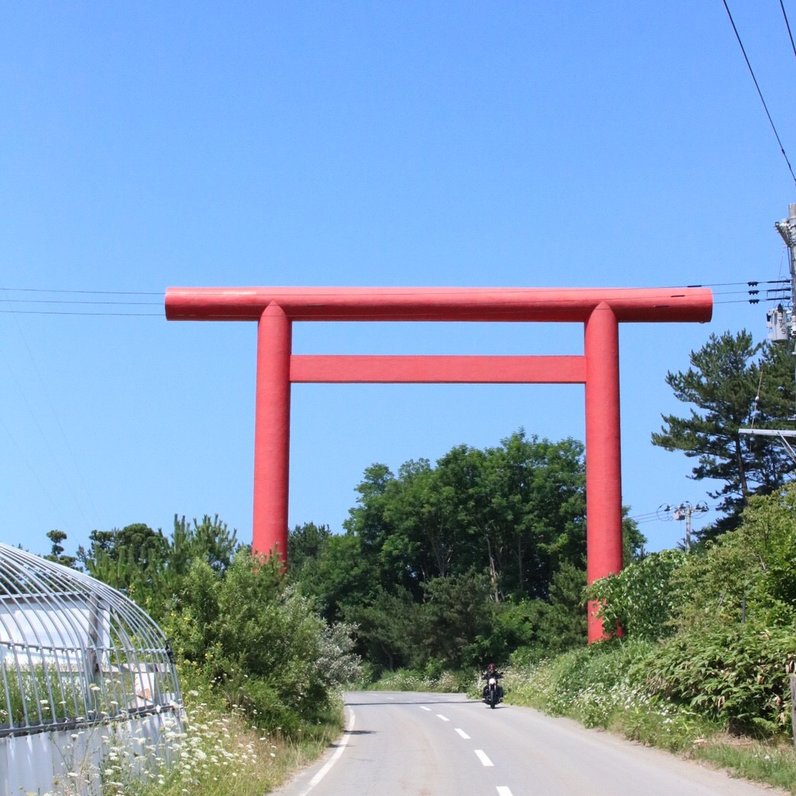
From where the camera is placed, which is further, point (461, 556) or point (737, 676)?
point (461, 556)

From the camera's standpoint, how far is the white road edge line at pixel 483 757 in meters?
15.7

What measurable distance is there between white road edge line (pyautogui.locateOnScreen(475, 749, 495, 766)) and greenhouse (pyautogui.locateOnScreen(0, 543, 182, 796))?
15.2 feet

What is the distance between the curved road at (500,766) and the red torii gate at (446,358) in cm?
492

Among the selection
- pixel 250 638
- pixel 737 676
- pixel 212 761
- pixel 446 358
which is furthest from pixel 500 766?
pixel 446 358

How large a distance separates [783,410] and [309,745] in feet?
110

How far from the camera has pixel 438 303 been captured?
23766 mm

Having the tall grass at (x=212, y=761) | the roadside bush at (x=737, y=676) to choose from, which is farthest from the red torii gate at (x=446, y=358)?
the tall grass at (x=212, y=761)

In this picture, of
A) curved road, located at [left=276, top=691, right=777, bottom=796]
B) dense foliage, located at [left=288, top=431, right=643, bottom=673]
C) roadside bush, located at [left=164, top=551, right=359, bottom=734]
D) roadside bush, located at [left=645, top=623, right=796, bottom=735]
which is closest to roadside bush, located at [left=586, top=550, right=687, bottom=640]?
curved road, located at [left=276, top=691, right=777, bottom=796]

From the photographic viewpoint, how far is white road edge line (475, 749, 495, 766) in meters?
15.7

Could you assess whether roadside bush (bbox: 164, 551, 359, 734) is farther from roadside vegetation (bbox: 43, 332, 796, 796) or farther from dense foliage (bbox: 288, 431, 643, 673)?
dense foliage (bbox: 288, 431, 643, 673)

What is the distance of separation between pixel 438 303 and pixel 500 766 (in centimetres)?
1118

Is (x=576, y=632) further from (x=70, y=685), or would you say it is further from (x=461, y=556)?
(x=70, y=685)

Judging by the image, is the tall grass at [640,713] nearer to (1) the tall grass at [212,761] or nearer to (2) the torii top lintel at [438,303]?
(1) the tall grass at [212,761]

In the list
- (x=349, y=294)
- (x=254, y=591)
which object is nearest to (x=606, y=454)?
(x=349, y=294)
